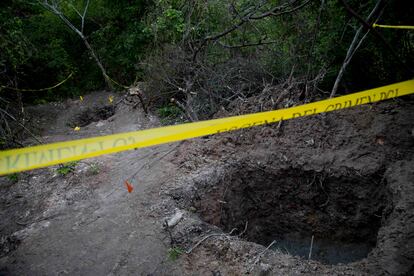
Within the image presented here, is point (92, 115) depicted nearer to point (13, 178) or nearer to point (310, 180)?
point (13, 178)

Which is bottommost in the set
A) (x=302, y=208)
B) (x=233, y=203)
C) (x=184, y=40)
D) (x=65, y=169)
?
(x=302, y=208)

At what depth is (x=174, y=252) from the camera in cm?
369

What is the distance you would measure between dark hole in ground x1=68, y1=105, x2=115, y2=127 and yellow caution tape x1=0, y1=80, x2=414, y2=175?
302 inches

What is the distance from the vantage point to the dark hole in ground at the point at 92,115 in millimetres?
10812

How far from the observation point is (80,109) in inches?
447

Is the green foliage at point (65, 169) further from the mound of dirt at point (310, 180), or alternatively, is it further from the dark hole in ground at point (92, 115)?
the dark hole in ground at point (92, 115)

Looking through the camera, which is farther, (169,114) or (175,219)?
(169,114)

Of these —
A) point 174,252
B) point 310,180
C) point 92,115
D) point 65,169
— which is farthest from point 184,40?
point 174,252

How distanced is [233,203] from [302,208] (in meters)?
1.17

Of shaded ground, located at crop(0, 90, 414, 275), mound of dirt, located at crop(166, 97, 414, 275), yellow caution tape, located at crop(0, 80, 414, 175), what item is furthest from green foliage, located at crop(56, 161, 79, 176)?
yellow caution tape, located at crop(0, 80, 414, 175)

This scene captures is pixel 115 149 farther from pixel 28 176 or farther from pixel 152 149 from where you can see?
pixel 28 176

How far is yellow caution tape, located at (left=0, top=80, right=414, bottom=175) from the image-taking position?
3027mm

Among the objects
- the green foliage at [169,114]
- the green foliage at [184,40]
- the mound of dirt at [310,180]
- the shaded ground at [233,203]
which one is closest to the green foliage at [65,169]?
the shaded ground at [233,203]

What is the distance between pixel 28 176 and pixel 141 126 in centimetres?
278
